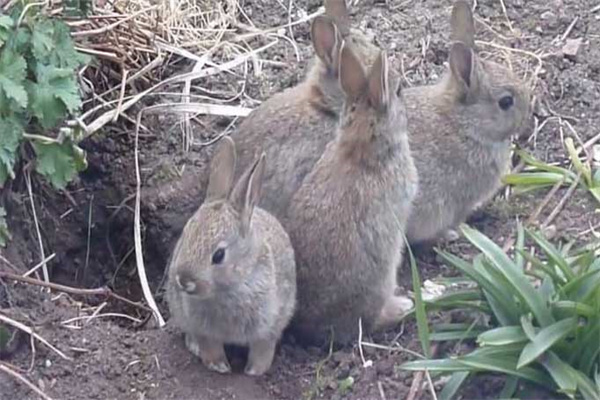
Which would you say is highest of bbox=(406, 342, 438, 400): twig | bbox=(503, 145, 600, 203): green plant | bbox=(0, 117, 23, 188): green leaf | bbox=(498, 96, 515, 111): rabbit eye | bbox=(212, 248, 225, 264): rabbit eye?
bbox=(0, 117, 23, 188): green leaf

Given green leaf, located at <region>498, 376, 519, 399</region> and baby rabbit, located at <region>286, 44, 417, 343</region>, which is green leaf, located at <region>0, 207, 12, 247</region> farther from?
green leaf, located at <region>498, 376, 519, 399</region>

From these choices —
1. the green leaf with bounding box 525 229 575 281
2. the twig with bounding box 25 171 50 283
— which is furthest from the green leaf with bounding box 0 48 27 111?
the green leaf with bounding box 525 229 575 281

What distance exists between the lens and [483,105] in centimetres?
654

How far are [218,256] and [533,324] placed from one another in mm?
1204

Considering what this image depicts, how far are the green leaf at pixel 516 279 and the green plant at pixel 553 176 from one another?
99 centimetres

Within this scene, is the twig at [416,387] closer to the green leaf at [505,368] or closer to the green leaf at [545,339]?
the green leaf at [505,368]

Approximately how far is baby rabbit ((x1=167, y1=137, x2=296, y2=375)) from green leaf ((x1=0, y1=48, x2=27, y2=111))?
2.74 ft

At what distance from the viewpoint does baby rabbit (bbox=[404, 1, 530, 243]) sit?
21.0 ft

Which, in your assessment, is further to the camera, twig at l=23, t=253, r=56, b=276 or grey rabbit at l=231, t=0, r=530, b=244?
grey rabbit at l=231, t=0, r=530, b=244

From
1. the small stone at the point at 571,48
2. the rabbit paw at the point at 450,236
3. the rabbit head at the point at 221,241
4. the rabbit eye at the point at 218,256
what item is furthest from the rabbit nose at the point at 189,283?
the small stone at the point at 571,48

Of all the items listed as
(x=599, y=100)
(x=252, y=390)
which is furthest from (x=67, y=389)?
(x=599, y=100)

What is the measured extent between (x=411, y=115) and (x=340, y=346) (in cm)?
121

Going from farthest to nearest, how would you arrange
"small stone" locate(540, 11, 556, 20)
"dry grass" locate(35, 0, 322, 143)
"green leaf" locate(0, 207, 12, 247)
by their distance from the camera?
"small stone" locate(540, 11, 556, 20) < "dry grass" locate(35, 0, 322, 143) < "green leaf" locate(0, 207, 12, 247)

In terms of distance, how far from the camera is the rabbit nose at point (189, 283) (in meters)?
5.20
